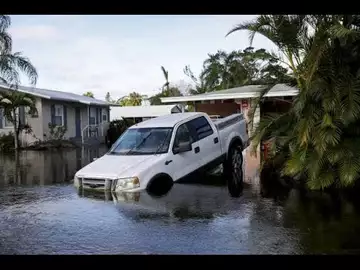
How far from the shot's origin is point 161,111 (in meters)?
37.1

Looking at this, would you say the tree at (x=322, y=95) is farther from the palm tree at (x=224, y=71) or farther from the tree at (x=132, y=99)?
the tree at (x=132, y=99)

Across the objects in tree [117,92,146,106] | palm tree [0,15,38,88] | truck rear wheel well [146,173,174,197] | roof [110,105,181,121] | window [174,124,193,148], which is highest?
tree [117,92,146,106]

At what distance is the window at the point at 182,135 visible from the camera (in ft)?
34.8

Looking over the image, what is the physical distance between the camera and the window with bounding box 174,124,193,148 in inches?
418

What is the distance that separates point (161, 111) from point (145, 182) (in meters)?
28.1

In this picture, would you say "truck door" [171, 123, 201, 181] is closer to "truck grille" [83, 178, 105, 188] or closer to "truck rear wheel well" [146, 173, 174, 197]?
"truck rear wheel well" [146, 173, 174, 197]

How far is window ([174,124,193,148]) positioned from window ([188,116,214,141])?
24cm

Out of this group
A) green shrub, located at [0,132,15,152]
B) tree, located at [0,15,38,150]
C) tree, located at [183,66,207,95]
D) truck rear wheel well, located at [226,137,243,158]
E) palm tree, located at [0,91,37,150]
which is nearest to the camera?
truck rear wheel well, located at [226,137,243,158]

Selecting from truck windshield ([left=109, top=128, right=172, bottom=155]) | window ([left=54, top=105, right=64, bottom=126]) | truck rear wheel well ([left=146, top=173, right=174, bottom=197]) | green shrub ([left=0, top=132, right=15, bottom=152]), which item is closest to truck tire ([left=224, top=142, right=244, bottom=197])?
truck rear wheel well ([left=146, top=173, right=174, bottom=197])

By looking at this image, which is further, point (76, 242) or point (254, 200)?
point (254, 200)

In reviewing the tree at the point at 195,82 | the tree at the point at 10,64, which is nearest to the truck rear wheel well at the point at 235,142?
the tree at the point at 10,64
